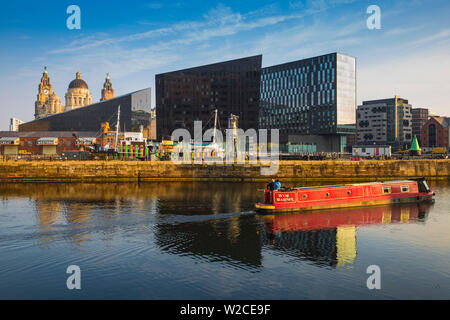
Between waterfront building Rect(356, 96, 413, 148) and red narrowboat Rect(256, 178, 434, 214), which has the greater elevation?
waterfront building Rect(356, 96, 413, 148)

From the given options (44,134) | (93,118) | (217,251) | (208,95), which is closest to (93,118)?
(93,118)

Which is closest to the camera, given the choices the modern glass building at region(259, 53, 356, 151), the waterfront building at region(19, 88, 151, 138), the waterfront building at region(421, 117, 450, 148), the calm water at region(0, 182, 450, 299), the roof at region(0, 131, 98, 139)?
the calm water at region(0, 182, 450, 299)

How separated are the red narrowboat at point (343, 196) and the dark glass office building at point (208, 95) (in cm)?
8045

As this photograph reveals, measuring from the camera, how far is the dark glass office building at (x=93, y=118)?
109m

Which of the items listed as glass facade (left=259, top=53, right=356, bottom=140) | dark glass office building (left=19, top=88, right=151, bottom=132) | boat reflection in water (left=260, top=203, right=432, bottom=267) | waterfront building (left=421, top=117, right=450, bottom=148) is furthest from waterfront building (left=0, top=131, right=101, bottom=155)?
waterfront building (left=421, top=117, right=450, bottom=148)

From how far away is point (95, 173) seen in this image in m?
58.8

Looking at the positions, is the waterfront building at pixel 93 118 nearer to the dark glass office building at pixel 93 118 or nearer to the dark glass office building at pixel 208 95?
the dark glass office building at pixel 93 118

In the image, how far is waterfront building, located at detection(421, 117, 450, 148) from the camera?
173 m

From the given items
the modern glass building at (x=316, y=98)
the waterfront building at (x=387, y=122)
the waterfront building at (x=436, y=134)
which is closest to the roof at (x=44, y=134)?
the modern glass building at (x=316, y=98)

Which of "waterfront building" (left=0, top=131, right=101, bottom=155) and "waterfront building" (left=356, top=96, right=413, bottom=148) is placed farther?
"waterfront building" (left=356, top=96, right=413, bottom=148)

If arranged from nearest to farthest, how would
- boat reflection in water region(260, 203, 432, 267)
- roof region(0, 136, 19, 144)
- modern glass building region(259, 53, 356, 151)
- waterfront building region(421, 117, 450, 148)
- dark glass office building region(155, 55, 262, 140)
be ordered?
1. boat reflection in water region(260, 203, 432, 267)
2. roof region(0, 136, 19, 144)
3. modern glass building region(259, 53, 356, 151)
4. dark glass office building region(155, 55, 262, 140)
5. waterfront building region(421, 117, 450, 148)

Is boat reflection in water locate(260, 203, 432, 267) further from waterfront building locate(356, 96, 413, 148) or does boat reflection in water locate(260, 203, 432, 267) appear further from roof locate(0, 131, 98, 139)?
waterfront building locate(356, 96, 413, 148)

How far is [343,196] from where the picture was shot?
1347 inches
